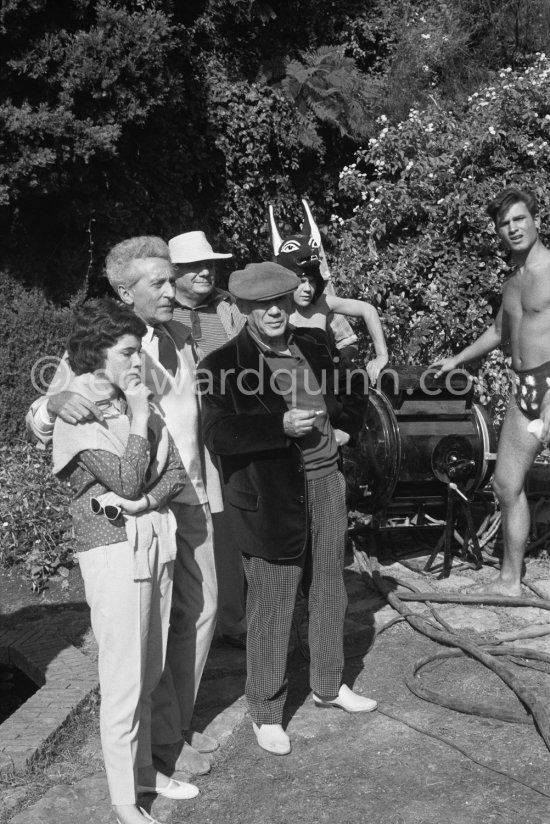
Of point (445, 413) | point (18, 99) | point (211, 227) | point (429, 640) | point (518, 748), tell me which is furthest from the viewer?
point (211, 227)

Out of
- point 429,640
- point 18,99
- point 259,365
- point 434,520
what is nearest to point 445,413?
point 434,520

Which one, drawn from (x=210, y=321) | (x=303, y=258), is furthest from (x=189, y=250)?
(x=303, y=258)

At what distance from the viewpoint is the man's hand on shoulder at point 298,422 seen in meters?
3.33

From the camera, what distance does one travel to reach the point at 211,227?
29.6ft

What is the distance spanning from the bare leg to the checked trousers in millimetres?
1645

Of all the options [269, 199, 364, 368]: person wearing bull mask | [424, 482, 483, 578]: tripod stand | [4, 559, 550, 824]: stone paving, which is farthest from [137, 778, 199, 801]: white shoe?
[424, 482, 483, 578]: tripod stand

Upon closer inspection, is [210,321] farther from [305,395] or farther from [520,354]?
[520,354]

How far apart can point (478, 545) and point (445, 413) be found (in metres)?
0.80

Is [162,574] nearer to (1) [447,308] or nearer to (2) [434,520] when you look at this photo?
(2) [434,520]

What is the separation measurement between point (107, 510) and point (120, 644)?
40 centimetres

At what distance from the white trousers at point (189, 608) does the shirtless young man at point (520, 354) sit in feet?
7.00

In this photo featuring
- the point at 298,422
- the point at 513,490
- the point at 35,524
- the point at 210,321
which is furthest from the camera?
the point at 35,524

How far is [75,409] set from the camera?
2.81 meters

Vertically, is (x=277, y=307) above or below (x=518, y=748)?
above
